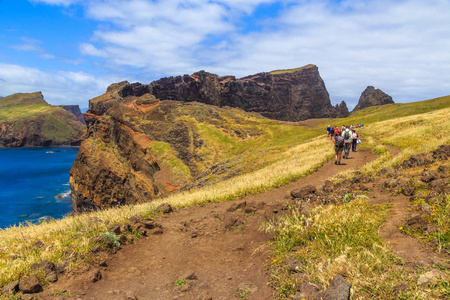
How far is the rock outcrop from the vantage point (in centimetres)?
17062

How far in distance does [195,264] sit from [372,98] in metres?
204

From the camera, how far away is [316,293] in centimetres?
405

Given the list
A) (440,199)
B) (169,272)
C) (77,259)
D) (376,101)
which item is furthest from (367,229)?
(376,101)

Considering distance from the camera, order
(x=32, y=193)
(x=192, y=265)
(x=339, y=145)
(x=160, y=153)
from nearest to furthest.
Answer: (x=192, y=265) < (x=339, y=145) < (x=160, y=153) < (x=32, y=193)

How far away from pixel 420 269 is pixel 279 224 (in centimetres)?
353

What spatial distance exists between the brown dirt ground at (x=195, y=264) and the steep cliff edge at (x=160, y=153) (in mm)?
5569

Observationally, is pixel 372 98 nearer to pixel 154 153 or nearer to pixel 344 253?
pixel 154 153

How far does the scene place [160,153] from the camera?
52.4m

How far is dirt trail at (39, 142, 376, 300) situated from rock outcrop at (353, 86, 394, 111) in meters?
197

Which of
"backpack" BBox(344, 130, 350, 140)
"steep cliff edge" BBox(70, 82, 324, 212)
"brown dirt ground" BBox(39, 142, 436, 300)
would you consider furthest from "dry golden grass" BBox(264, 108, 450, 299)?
"backpack" BBox(344, 130, 350, 140)

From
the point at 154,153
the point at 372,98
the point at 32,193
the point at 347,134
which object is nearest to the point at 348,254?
the point at 347,134

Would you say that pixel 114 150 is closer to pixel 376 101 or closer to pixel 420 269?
pixel 420 269

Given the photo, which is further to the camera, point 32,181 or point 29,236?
point 32,181

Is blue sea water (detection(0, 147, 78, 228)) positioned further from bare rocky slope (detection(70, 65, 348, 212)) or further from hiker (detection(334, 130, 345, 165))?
hiker (detection(334, 130, 345, 165))
